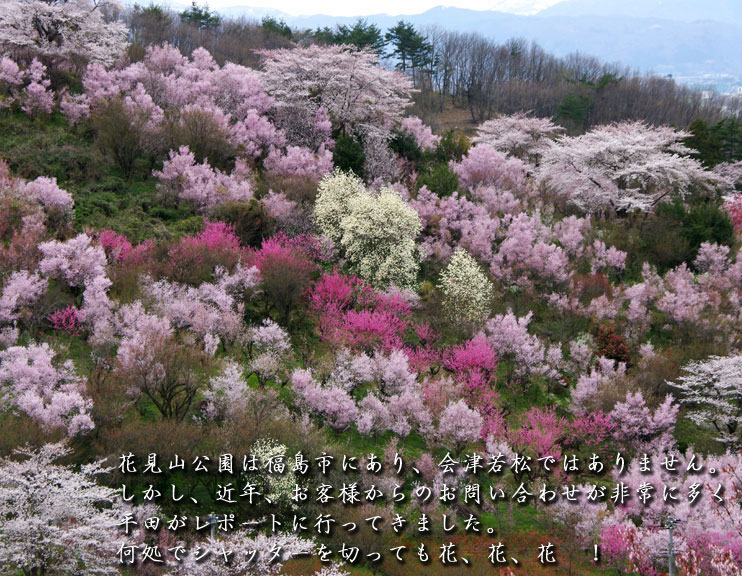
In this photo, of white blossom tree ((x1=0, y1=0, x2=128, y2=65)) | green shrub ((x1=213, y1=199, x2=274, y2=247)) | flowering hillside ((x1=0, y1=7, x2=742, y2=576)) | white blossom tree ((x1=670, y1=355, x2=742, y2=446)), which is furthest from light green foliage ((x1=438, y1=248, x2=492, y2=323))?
white blossom tree ((x1=0, y1=0, x2=128, y2=65))

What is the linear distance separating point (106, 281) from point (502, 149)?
40543 millimetres

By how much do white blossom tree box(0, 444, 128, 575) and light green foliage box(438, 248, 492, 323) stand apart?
17565 millimetres

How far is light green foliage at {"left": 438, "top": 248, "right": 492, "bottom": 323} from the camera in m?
26.2

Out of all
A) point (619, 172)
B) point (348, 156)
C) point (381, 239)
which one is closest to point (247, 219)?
point (381, 239)

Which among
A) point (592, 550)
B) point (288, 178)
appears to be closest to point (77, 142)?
point (288, 178)

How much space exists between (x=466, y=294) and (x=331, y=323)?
658 cm

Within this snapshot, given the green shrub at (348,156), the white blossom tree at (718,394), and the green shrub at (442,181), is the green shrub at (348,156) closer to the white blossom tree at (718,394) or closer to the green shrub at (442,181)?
the green shrub at (442,181)

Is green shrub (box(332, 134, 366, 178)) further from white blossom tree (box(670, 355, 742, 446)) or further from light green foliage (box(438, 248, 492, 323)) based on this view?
white blossom tree (box(670, 355, 742, 446))

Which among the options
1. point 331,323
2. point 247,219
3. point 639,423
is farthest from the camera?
point 247,219

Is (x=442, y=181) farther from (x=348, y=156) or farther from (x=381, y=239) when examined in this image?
(x=381, y=239)

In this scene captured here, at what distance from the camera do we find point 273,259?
81.4ft

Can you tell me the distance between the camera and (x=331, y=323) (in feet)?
78.1

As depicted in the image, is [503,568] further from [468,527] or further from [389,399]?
[389,399]

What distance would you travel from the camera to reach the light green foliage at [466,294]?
26.2 meters
